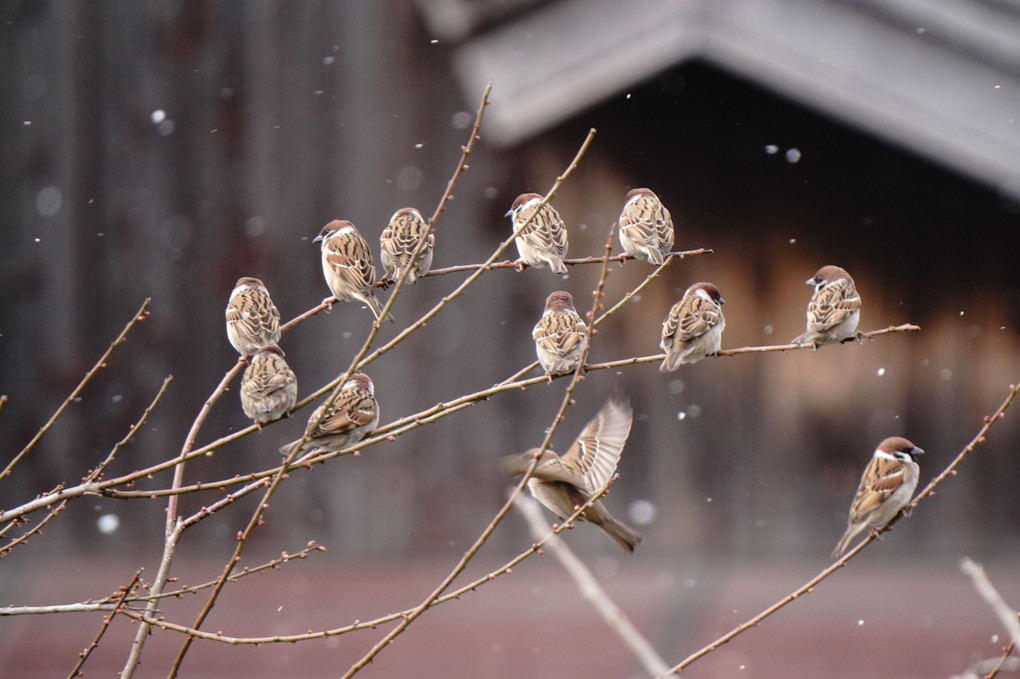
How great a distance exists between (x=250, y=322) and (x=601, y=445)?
3.14ft

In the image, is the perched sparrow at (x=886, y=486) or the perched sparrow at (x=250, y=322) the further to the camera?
the perched sparrow at (x=886, y=486)

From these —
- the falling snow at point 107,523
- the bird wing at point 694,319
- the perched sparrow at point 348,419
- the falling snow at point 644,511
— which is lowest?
the falling snow at point 644,511

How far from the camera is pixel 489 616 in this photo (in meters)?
5.03

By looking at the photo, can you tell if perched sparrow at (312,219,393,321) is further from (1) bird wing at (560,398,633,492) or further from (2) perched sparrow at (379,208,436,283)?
(1) bird wing at (560,398,633,492)

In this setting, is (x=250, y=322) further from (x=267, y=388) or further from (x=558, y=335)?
(x=558, y=335)

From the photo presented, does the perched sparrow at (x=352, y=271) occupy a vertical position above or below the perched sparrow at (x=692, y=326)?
above

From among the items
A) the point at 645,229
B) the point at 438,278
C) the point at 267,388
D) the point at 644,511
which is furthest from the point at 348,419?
the point at 644,511

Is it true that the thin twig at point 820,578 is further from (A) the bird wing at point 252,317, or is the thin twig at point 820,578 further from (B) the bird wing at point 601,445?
(A) the bird wing at point 252,317

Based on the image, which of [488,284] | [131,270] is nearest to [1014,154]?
[488,284]

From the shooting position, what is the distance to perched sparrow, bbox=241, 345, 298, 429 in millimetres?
2607

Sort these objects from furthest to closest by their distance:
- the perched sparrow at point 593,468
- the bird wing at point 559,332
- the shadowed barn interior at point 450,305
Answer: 1. the shadowed barn interior at point 450,305
2. the bird wing at point 559,332
3. the perched sparrow at point 593,468

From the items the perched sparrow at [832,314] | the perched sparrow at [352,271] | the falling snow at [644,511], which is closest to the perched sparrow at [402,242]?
the perched sparrow at [352,271]

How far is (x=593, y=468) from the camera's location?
271cm

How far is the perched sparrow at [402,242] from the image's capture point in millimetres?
2502
